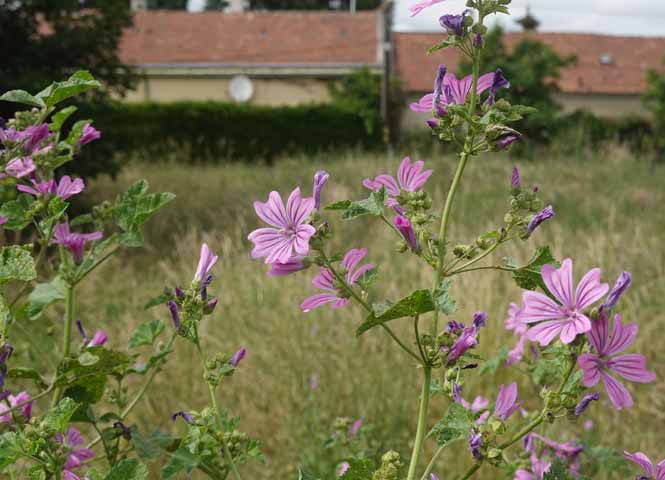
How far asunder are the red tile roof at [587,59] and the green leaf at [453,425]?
2293cm

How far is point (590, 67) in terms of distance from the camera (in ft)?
86.0

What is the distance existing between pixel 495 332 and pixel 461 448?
1.05 metres

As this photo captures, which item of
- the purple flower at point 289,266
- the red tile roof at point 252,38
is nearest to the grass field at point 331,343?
the purple flower at point 289,266

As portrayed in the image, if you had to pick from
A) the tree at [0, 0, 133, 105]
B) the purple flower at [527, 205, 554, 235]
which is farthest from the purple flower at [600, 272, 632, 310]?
the tree at [0, 0, 133, 105]

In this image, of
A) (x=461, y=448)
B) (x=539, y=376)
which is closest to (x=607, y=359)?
(x=539, y=376)

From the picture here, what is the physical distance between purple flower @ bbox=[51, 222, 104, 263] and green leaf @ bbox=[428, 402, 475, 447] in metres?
0.71

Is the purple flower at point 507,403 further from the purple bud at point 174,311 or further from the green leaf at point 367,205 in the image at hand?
the purple bud at point 174,311

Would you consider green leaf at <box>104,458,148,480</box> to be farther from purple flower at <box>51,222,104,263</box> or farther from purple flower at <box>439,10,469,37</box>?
purple flower at <box>439,10,469,37</box>

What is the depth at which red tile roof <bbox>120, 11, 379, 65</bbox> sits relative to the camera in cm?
2289

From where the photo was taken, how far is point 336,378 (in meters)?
3.48

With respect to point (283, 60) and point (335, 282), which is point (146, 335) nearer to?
point (335, 282)

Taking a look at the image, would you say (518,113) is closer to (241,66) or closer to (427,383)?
(427,383)

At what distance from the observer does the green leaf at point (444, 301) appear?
0.87 metres

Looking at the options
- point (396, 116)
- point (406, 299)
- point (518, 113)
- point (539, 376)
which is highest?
point (518, 113)
